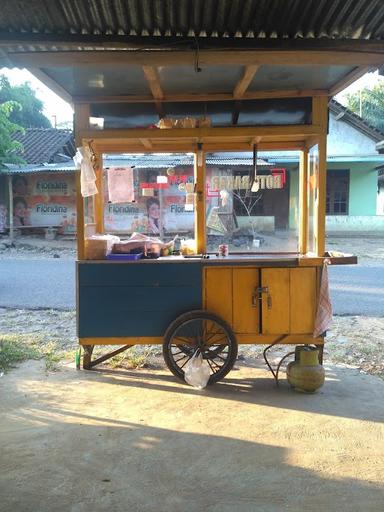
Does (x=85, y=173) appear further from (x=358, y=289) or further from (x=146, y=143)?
(x=358, y=289)

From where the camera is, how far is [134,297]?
4750 mm

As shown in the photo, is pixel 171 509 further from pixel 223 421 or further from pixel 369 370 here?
pixel 369 370

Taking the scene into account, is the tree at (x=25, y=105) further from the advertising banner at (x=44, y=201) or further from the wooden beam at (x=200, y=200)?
the wooden beam at (x=200, y=200)

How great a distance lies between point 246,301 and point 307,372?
2.74ft

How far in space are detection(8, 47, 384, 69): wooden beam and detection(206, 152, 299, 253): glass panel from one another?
176 cm

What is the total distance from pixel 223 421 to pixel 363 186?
1784 centimetres

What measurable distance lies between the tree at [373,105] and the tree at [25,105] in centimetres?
2071

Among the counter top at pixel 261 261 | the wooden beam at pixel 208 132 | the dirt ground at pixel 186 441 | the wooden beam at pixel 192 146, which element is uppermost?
the wooden beam at pixel 208 132

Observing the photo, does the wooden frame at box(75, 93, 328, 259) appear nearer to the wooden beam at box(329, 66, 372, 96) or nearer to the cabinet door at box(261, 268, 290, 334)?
the wooden beam at box(329, 66, 372, 96)

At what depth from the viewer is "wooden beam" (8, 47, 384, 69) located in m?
3.30

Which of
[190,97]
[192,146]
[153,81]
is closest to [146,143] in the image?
[192,146]

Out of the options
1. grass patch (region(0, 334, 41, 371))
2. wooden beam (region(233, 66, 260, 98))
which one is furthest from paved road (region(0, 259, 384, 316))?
wooden beam (region(233, 66, 260, 98))

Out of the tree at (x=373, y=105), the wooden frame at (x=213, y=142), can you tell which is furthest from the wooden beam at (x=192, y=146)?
the tree at (x=373, y=105)

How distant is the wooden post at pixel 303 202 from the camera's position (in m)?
5.31
